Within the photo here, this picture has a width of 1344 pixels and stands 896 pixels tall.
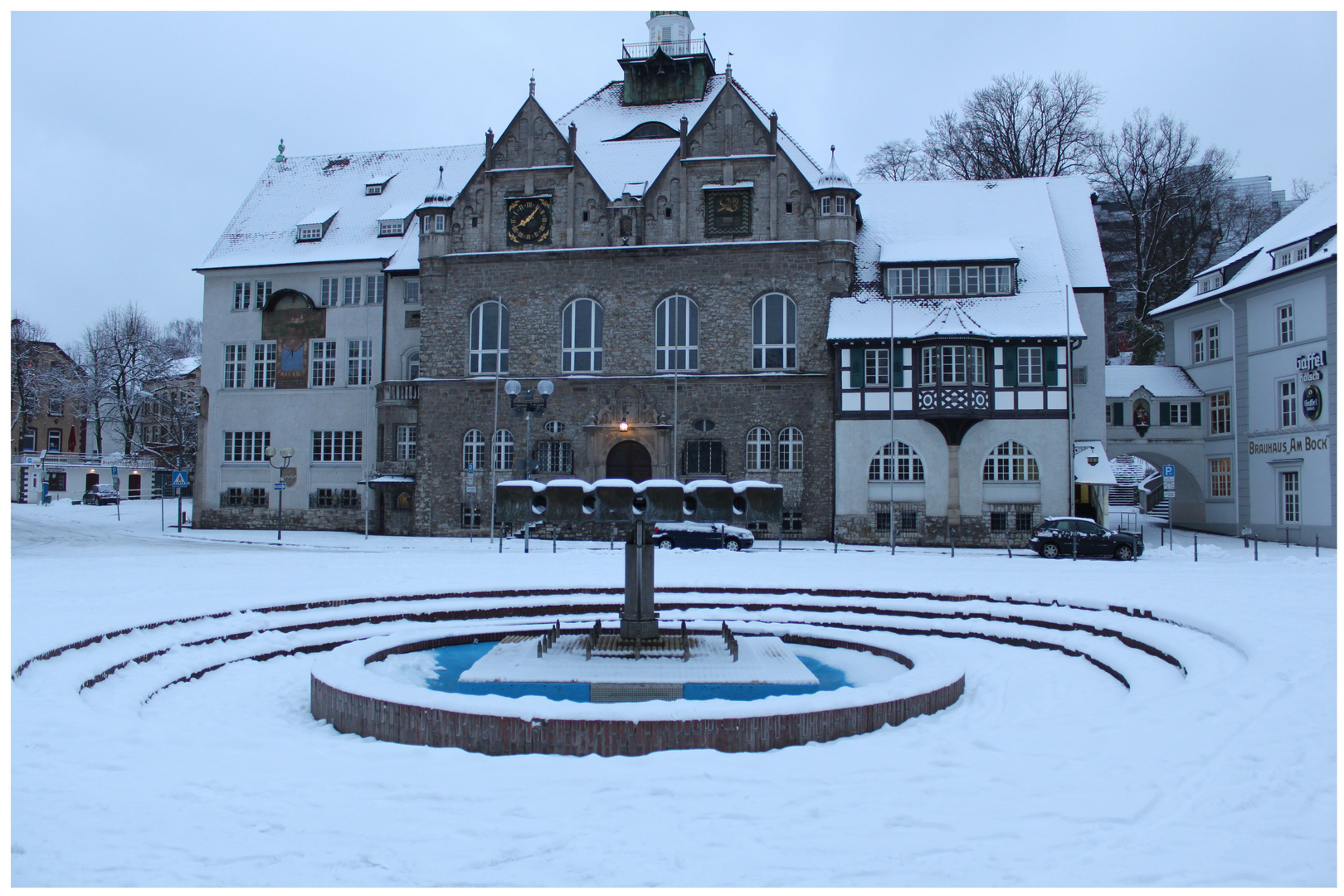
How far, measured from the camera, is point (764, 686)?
11727 mm

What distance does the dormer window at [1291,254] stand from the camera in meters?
35.8

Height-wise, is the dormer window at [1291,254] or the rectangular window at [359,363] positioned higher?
the dormer window at [1291,254]

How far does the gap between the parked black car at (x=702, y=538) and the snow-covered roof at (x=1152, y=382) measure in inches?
748

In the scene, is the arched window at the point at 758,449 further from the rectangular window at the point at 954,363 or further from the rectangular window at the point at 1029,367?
the rectangular window at the point at 1029,367

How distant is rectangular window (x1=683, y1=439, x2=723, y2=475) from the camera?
3853cm

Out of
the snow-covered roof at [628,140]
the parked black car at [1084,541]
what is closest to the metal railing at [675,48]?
the snow-covered roof at [628,140]

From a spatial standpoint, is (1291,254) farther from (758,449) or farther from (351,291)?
(351,291)

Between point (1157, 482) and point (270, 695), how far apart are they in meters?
43.3

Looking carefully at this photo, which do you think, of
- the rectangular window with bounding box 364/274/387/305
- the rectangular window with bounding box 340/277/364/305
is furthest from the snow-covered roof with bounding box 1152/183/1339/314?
the rectangular window with bounding box 340/277/364/305

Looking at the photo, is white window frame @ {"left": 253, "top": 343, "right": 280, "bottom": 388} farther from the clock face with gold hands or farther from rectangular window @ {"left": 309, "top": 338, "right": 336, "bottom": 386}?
the clock face with gold hands

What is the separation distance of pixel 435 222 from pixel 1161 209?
3598cm

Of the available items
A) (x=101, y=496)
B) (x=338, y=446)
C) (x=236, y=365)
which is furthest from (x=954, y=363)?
(x=101, y=496)

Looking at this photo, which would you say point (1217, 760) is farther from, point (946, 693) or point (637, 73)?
point (637, 73)

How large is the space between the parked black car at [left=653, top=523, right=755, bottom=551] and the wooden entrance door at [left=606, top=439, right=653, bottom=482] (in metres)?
5.97
